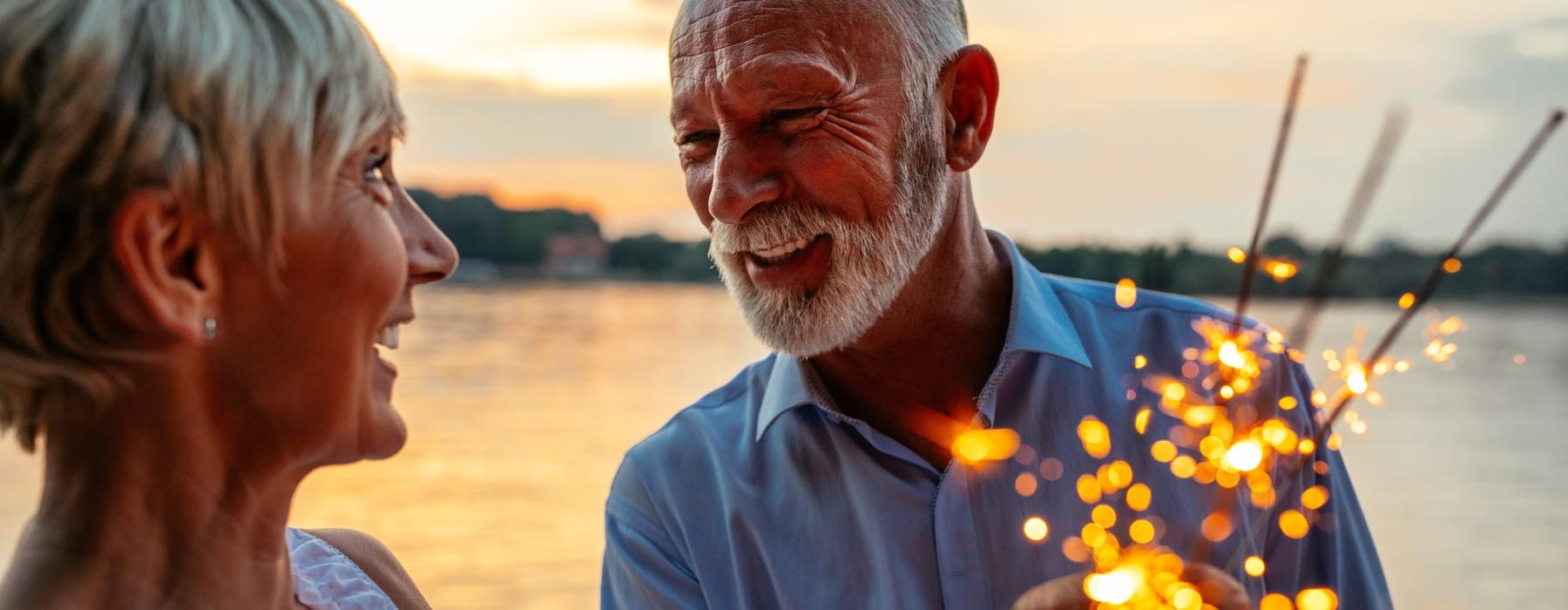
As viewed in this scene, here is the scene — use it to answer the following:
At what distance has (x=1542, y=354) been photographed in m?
13.3

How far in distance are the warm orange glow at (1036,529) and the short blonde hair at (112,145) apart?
1.33 meters

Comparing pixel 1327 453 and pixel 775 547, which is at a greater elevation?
pixel 1327 453

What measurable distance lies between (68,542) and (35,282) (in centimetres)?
24

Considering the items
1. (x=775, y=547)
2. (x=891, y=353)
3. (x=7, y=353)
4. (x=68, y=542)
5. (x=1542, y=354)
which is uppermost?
(x=7, y=353)

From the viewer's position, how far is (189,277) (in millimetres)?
1083

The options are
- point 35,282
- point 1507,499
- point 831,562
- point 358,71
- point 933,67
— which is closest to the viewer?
point 35,282

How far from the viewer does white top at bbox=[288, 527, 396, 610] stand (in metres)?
1.43

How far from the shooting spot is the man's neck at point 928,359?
7.27 ft

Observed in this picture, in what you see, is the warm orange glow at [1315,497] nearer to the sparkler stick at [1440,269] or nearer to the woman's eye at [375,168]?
the sparkler stick at [1440,269]

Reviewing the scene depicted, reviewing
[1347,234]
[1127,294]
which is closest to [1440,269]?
[1347,234]

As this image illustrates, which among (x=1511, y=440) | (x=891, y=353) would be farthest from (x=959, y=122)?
(x=1511, y=440)

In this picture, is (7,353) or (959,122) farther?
(959,122)

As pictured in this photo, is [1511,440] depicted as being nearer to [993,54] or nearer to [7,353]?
[993,54]

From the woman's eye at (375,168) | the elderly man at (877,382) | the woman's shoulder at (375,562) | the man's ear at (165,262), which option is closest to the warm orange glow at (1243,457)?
→ the elderly man at (877,382)
